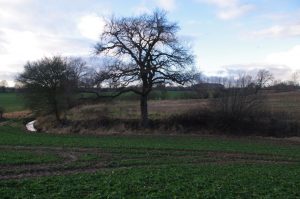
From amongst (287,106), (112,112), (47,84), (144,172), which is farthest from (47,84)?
(144,172)

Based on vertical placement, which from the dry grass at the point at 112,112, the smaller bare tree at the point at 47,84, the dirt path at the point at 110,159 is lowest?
the dirt path at the point at 110,159

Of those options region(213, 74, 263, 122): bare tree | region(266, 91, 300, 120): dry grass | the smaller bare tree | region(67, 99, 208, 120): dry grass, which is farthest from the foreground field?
the smaller bare tree

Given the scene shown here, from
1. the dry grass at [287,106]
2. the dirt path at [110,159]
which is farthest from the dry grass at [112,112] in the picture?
the dirt path at [110,159]

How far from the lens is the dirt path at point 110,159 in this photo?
65.6ft

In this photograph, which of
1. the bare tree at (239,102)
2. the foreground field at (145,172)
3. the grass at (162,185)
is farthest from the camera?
the bare tree at (239,102)

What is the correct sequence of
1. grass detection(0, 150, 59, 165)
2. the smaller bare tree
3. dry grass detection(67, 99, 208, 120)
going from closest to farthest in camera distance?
grass detection(0, 150, 59, 165), dry grass detection(67, 99, 208, 120), the smaller bare tree

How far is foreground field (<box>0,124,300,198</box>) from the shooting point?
14.6 meters

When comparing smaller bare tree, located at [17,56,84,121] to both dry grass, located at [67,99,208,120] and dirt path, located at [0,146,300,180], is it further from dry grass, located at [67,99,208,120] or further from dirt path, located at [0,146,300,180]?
dirt path, located at [0,146,300,180]

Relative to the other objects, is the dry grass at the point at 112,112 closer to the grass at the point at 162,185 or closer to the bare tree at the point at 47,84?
the bare tree at the point at 47,84

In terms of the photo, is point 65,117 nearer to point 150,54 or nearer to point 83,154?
point 150,54

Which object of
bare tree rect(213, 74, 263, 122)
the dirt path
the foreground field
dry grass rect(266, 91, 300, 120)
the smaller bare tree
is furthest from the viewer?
the smaller bare tree

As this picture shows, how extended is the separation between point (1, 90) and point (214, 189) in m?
113

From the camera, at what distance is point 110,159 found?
24.4 m

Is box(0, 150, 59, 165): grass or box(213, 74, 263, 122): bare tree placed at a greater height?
box(213, 74, 263, 122): bare tree
